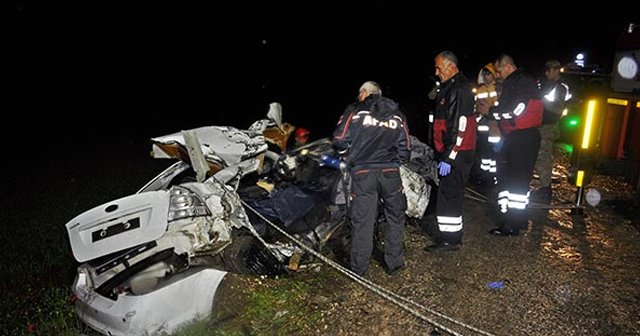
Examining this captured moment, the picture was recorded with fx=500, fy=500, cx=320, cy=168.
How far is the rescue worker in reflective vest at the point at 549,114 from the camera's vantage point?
632 cm

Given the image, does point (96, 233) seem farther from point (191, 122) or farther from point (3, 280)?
point (191, 122)

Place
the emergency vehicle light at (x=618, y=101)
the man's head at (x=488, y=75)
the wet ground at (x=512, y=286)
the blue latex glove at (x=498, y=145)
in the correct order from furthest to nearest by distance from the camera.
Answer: the emergency vehicle light at (x=618, y=101) < the man's head at (x=488, y=75) < the blue latex glove at (x=498, y=145) < the wet ground at (x=512, y=286)

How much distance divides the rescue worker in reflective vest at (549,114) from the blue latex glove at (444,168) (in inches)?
82.1

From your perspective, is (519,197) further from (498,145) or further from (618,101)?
(618,101)

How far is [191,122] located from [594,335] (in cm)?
1615

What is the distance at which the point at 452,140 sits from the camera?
4688 mm

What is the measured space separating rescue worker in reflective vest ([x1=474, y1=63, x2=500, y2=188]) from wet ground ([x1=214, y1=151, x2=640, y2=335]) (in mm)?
1192

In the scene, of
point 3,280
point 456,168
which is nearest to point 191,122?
point 3,280

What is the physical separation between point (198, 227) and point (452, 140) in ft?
8.02

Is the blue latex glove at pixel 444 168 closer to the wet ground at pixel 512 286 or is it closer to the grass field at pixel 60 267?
the wet ground at pixel 512 286

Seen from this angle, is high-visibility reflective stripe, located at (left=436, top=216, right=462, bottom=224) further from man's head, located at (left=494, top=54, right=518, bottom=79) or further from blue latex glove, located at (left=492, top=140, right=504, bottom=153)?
man's head, located at (left=494, top=54, right=518, bottom=79)

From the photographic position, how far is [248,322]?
12.5 feet

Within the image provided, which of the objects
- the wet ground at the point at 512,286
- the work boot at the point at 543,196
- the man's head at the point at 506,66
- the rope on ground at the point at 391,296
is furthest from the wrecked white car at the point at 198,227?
the work boot at the point at 543,196

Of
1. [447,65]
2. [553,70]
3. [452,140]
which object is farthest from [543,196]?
[447,65]
